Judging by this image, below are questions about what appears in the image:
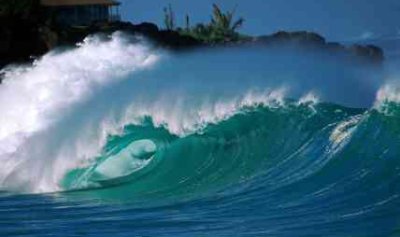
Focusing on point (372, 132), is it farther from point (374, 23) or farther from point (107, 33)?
point (107, 33)

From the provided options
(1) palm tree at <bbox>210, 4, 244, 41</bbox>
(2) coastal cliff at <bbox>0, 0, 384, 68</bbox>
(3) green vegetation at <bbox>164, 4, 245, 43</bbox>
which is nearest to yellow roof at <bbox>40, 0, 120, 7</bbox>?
(2) coastal cliff at <bbox>0, 0, 384, 68</bbox>

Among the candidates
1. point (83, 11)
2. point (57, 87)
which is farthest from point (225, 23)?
point (83, 11)

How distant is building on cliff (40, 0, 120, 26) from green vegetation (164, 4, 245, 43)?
0.88 m

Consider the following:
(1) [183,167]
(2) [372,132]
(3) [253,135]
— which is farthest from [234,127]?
(2) [372,132]

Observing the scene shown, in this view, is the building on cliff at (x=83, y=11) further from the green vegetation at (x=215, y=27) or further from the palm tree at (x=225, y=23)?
the palm tree at (x=225, y=23)

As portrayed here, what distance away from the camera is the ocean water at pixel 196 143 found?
577 cm

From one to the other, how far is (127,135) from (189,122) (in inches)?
28.5

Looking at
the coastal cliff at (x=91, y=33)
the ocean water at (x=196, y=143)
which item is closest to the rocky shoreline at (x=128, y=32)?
the coastal cliff at (x=91, y=33)

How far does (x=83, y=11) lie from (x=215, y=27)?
253cm

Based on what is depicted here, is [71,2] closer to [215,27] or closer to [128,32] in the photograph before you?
[128,32]

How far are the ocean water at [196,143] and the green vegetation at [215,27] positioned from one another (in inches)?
7.1

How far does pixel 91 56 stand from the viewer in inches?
342

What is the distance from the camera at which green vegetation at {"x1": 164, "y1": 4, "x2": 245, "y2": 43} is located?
768 centimetres

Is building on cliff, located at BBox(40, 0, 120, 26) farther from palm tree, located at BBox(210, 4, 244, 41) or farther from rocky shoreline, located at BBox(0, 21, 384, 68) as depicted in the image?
palm tree, located at BBox(210, 4, 244, 41)
